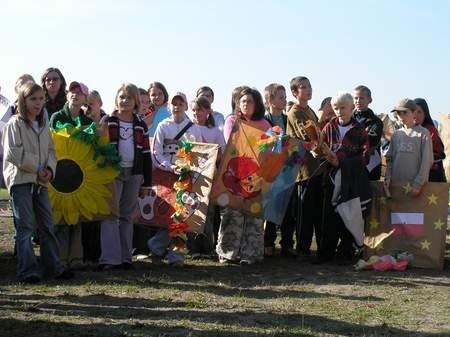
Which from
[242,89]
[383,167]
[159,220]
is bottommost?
[159,220]

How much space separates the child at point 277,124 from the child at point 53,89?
2.58 metres

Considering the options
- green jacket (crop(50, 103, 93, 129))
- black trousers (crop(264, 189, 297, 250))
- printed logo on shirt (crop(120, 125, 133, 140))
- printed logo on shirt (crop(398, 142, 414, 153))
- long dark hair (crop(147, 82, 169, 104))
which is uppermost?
long dark hair (crop(147, 82, 169, 104))

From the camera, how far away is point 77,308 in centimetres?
607

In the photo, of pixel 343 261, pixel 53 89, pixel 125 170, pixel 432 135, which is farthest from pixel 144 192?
pixel 432 135

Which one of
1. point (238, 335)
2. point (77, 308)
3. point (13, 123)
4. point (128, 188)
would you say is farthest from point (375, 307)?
point (13, 123)

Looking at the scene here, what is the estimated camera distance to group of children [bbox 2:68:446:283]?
23.7ft

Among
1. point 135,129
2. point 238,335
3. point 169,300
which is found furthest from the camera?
point 135,129

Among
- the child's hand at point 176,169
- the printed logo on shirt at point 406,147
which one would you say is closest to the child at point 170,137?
the child's hand at point 176,169

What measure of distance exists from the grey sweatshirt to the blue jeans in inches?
165

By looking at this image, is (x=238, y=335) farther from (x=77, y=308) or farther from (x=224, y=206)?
(x=224, y=206)

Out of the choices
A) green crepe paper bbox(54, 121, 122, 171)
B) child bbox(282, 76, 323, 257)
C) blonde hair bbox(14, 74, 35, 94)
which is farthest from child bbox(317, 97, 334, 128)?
blonde hair bbox(14, 74, 35, 94)

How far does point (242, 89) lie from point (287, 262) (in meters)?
2.25

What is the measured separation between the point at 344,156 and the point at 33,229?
12.2 ft

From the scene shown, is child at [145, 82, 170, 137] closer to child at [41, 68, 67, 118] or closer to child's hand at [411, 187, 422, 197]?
child at [41, 68, 67, 118]
